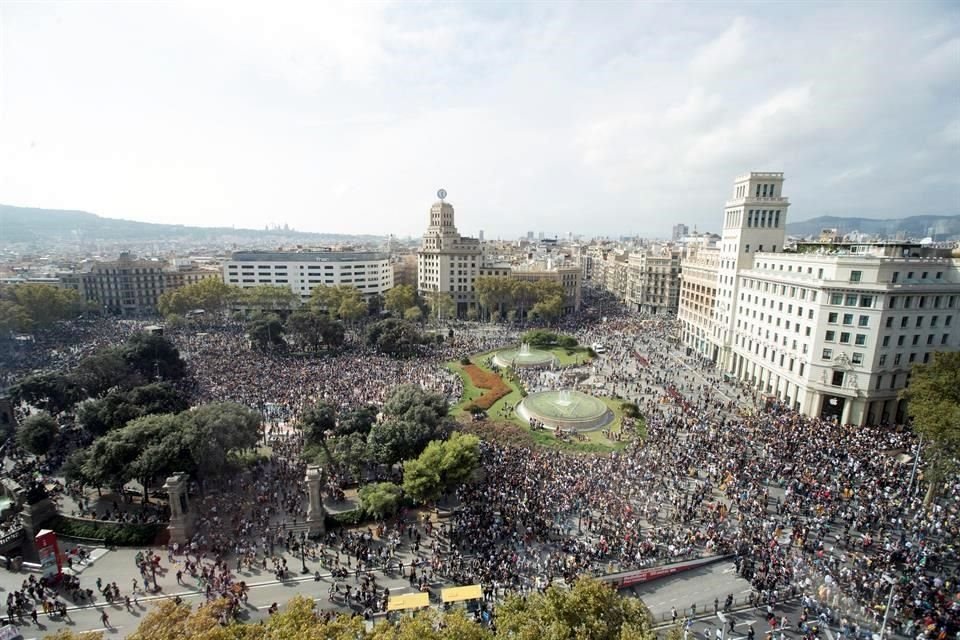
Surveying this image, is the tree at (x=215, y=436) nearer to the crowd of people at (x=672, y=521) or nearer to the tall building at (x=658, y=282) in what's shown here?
the crowd of people at (x=672, y=521)

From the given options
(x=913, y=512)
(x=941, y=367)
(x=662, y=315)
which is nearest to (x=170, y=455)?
(x=913, y=512)

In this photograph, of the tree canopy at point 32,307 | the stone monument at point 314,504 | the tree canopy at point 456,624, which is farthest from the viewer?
the tree canopy at point 32,307

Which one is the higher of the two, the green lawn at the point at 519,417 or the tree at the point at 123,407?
the tree at the point at 123,407

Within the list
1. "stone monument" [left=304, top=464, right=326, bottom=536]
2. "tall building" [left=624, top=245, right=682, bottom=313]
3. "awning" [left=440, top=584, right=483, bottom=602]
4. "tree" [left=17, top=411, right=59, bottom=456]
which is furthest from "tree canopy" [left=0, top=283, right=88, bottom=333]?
"tall building" [left=624, top=245, right=682, bottom=313]

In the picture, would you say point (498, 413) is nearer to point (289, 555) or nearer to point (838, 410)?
point (289, 555)

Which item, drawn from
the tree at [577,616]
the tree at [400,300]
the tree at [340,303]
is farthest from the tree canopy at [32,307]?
the tree at [577,616]

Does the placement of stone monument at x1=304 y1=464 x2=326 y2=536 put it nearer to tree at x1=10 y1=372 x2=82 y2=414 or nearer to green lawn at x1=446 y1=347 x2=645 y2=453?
green lawn at x1=446 y1=347 x2=645 y2=453

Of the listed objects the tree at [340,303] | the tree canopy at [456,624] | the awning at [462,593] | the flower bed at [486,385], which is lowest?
the flower bed at [486,385]
